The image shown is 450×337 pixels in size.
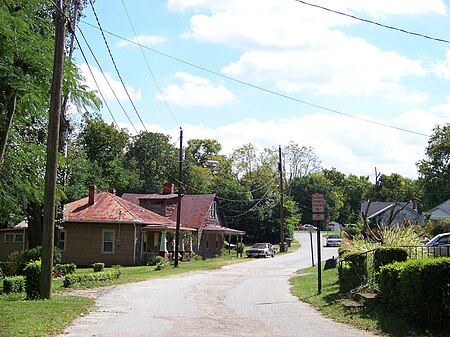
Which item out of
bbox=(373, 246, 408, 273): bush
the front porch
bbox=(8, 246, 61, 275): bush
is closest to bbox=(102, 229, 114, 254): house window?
the front porch

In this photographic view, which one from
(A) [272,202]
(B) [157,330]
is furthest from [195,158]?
(B) [157,330]

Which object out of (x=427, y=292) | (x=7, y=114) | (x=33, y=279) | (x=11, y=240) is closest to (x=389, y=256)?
(x=427, y=292)

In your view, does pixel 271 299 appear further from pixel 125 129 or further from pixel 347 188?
pixel 347 188

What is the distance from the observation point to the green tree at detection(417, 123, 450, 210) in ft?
236

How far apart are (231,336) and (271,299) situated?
792 cm

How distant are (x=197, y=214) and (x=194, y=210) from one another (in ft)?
2.88

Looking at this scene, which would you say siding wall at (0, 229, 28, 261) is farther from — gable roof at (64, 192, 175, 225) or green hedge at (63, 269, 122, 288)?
green hedge at (63, 269, 122, 288)

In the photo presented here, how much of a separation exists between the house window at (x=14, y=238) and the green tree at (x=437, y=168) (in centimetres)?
5065

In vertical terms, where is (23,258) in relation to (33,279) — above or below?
above

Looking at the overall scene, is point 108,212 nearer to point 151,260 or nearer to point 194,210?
point 151,260

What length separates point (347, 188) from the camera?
130 m

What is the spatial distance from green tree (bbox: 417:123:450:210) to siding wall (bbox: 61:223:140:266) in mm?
45512

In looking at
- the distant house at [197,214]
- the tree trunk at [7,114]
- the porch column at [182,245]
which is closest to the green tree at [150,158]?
the distant house at [197,214]

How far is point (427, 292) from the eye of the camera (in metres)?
10.6
